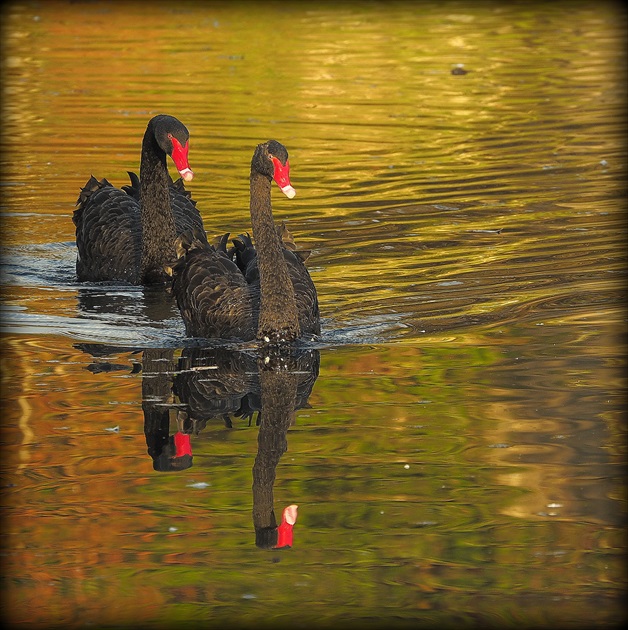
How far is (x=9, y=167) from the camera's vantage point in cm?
1217

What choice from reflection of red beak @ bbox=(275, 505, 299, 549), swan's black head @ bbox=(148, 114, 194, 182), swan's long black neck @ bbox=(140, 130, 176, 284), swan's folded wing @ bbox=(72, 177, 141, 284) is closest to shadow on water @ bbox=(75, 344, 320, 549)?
reflection of red beak @ bbox=(275, 505, 299, 549)

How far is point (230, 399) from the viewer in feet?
20.5

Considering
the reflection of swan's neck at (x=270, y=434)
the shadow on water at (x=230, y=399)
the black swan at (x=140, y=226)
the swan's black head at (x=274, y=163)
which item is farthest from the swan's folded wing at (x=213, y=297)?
the black swan at (x=140, y=226)

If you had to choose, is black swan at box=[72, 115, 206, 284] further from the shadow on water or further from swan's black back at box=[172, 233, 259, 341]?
the shadow on water

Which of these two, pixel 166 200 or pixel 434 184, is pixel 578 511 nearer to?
pixel 166 200

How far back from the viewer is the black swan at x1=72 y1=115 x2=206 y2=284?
8820mm

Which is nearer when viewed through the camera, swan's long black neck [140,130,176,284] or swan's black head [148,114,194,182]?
swan's black head [148,114,194,182]

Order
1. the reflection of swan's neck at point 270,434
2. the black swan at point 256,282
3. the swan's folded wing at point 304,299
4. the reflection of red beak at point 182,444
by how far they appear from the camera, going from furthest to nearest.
A: the swan's folded wing at point 304,299
the black swan at point 256,282
the reflection of red beak at point 182,444
the reflection of swan's neck at point 270,434

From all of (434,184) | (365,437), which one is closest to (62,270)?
(434,184)

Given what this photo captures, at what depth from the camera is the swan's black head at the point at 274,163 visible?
21.6 feet

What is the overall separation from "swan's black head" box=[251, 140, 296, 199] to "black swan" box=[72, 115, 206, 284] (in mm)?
1697

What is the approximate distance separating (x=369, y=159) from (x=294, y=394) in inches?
236

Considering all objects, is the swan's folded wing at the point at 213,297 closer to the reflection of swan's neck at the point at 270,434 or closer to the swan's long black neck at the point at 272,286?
the swan's long black neck at the point at 272,286

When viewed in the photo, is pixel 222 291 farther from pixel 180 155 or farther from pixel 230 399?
pixel 230 399
